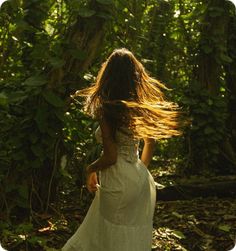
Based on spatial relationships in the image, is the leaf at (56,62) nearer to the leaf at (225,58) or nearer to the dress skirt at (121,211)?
the dress skirt at (121,211)

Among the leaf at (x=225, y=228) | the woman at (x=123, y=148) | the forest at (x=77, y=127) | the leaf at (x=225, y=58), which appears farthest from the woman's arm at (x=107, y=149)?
the leaf at (x=225, y=58)

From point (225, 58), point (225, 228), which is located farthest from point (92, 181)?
point (225, 58)

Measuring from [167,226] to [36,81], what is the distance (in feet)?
4.88

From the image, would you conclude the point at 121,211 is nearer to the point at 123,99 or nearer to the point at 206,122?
the point at 123,99

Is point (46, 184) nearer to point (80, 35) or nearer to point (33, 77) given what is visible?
point (33, 77)

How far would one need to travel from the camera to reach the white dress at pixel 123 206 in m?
2.48

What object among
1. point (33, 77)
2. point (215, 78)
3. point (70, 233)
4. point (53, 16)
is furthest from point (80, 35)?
point (215, 78)

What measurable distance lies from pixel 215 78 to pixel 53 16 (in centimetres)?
177

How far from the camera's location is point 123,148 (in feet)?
8.28

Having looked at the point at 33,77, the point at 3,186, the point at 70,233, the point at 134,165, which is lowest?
the point at 70,233

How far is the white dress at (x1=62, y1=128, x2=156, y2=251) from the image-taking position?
8.14ft

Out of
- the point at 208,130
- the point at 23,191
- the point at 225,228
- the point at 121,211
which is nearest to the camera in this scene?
the point at 121,211

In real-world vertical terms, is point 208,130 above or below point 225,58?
below

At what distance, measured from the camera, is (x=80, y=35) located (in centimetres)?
332
